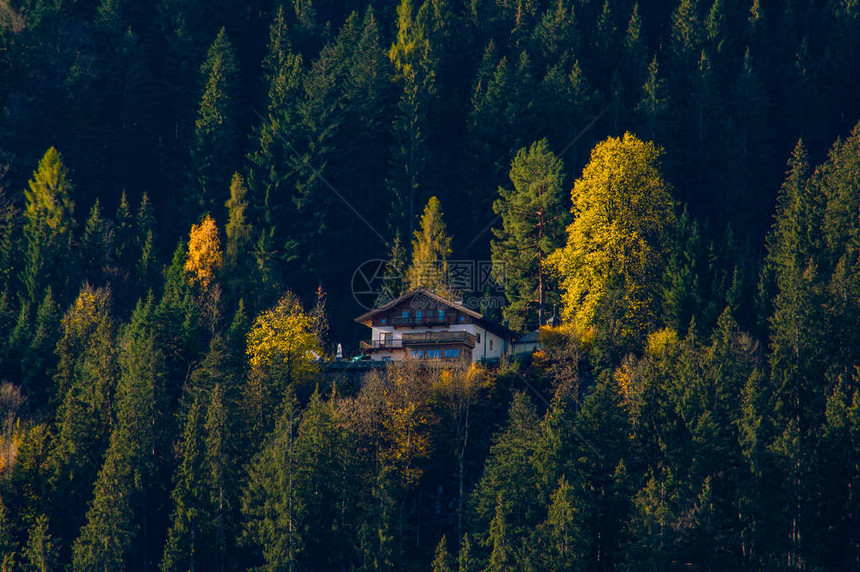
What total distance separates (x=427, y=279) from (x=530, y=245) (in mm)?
7769

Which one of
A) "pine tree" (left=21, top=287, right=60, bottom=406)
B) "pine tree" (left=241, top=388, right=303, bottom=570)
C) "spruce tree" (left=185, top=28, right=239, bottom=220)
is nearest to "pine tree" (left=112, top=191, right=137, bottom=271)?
"spruce tree" (left=185, top=28, right=239, bottom=220)

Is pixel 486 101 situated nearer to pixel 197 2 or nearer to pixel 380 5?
pixel 380 5

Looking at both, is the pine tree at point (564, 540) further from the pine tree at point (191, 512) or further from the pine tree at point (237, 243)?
the pine tree at point (237, 243)

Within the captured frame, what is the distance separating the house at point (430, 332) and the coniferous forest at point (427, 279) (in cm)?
364

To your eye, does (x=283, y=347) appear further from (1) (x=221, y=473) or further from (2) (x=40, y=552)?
(2) (x=40, y=552)

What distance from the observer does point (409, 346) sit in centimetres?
8069

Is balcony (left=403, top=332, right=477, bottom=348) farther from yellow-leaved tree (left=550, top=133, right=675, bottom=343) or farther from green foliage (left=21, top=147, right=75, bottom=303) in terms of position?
green foliage (left=21, top=147, right=75, bottom=303)

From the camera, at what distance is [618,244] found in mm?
77250

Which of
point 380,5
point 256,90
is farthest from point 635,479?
point 380,5

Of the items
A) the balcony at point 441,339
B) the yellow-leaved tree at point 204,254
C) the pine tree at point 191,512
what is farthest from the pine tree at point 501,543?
the yellow-leaved tree at point 204,254

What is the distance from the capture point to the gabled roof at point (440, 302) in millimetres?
81000

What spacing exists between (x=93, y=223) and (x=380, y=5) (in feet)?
115

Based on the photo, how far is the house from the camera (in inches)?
3125

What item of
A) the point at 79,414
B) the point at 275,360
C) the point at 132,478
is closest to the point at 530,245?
the point at 275,360
